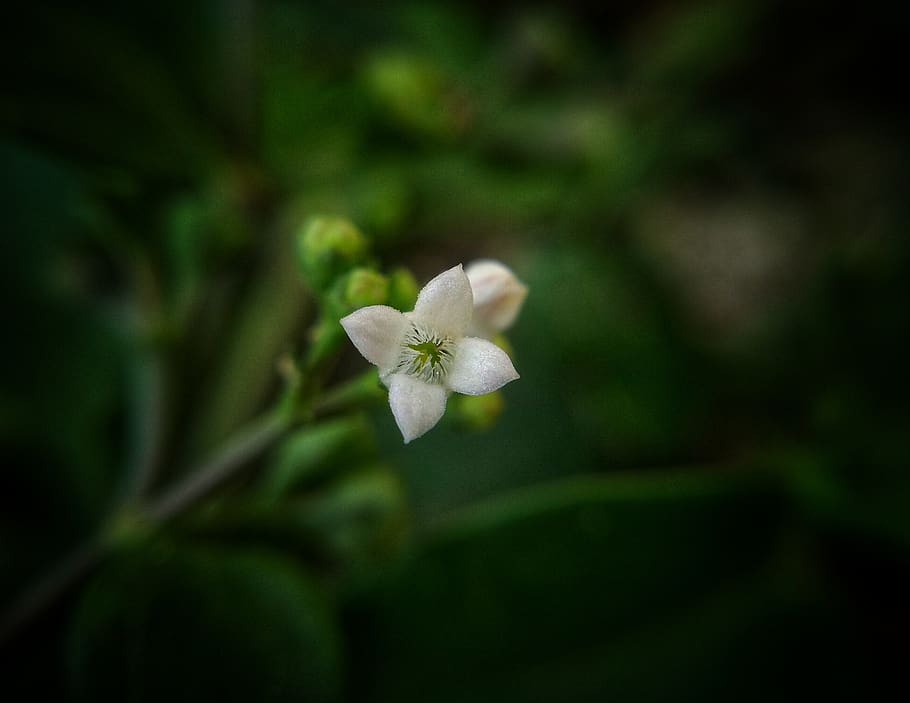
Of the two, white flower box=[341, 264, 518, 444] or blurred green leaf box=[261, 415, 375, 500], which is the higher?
blurred green leaf box=[261, 415, 375, 500]

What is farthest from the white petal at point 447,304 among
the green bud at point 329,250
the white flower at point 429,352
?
the green bud at point 329,250

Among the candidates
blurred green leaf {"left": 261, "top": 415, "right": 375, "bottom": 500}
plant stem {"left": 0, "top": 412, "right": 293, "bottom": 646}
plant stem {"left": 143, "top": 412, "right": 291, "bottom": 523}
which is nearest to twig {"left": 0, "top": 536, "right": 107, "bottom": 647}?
plant stem {"left": 0, "top": 412, "right": 293, "bottom": 646}

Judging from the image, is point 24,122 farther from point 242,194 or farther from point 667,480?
point 667,480

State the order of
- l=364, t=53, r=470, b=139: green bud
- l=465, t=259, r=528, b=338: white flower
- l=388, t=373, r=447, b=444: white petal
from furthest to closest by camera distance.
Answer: l=364, t=53, r=470, b=139: green bud → l=465, t=259, r=528, b=338: white flower → l=388, t=373, r=447, b=444: white petal

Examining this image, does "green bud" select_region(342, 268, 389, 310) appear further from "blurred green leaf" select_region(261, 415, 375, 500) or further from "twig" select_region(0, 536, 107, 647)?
"twig" select_region(0, 536, 107, 647)

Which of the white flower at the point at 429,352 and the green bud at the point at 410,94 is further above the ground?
the green bud at the point at 410,94

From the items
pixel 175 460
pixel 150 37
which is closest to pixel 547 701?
pixel 175 460

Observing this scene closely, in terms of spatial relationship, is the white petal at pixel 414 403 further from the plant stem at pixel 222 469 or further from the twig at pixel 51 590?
the twig at pixel 51 590

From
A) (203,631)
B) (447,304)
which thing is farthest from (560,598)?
(447,304)
